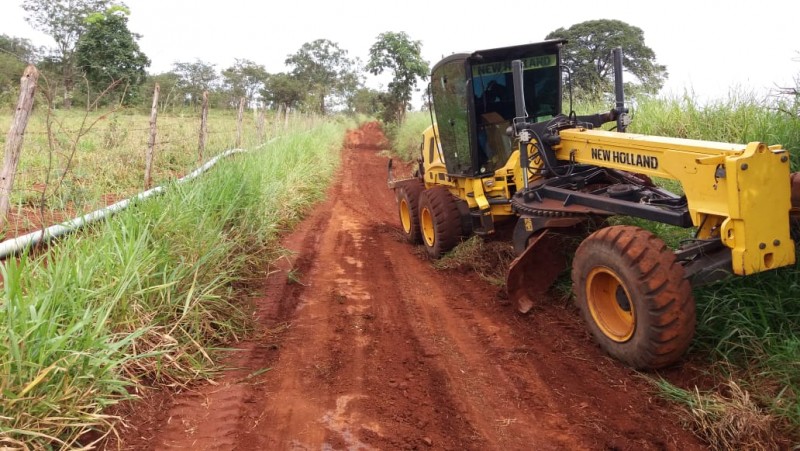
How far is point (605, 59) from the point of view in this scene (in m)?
6.24

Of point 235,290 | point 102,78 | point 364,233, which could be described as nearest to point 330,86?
point 102,78

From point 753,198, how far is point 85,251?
3.97m

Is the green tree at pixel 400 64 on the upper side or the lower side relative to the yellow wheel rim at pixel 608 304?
upper

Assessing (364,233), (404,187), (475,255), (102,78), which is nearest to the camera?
(475,255)

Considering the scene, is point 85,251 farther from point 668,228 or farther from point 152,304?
point 668,228

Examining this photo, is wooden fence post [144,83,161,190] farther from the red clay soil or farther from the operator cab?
the operator cab

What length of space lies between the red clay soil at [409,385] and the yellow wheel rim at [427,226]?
1.38m

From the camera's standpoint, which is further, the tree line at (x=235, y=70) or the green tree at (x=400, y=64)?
the green tree at (x=400, y=64)

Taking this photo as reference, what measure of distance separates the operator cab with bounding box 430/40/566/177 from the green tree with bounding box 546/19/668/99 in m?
0.50

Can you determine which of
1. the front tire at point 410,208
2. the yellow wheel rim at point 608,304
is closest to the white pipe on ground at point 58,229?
the front tire at point 410,208

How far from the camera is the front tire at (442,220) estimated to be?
6168 mm

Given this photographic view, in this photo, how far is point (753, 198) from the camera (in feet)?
9.77

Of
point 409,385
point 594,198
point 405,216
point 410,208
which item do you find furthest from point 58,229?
point 405,216

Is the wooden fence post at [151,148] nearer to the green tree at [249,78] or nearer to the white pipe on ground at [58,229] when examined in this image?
the white pipe on ground at [58,229]
